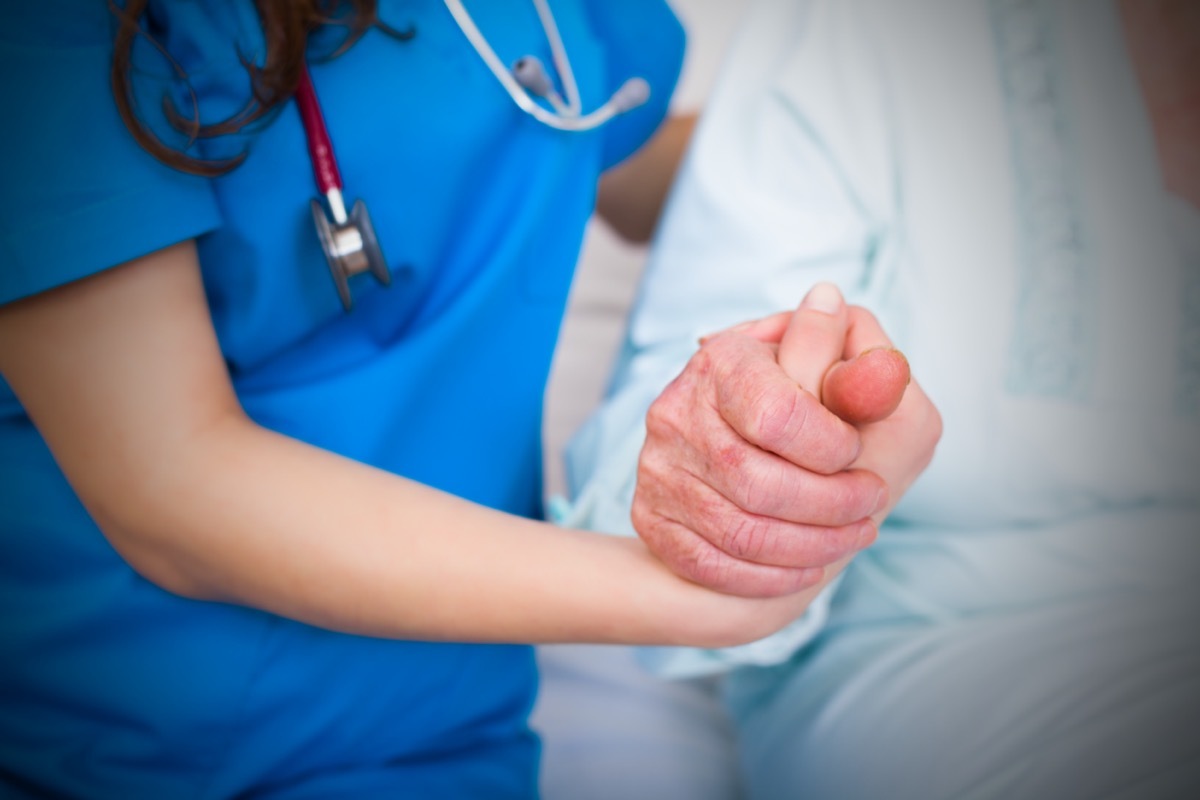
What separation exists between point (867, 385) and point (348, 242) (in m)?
0.32

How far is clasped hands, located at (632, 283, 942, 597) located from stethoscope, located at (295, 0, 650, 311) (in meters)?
0.21

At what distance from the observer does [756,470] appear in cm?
39

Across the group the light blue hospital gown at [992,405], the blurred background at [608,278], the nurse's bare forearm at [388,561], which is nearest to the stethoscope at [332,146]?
the nurse's bare forearm at [388,561]

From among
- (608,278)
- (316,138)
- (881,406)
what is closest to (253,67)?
(316,138)

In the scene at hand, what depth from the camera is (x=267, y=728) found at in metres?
0.53

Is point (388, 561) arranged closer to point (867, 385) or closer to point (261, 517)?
point (261, 517)

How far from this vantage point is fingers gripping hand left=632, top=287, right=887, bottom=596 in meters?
0.39

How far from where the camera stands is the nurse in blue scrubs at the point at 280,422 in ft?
1.21

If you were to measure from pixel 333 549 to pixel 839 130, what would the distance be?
0.63m

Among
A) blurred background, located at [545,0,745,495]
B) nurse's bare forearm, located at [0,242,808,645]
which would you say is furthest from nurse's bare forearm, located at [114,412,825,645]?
blurred background, located at [545,0,745,495]

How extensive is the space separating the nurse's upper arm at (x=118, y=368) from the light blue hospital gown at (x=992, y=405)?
0.35 m

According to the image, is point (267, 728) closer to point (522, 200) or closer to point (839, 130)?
point (522, 200)

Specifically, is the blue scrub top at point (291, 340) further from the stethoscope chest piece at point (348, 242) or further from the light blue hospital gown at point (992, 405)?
the light blue hospital gown at point (992, 405)

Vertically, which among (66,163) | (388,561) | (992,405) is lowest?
(388,561)
